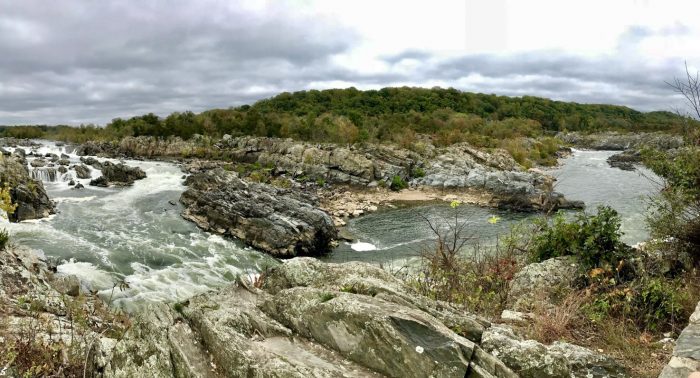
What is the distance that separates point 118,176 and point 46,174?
578cm

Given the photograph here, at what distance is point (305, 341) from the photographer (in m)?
4.99

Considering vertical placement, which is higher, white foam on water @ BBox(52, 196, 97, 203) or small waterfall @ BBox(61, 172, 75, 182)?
small waterfall @ BBox(61, 172, 75, 182)

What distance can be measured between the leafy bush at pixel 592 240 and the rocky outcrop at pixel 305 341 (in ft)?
20.4

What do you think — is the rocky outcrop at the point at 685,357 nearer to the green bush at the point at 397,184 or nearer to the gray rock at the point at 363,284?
the gray rock at the point at 363,284

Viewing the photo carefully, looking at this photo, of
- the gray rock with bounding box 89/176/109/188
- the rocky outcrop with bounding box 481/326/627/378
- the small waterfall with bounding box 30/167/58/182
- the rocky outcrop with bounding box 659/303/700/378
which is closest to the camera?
the rocky outcrop with bounding box 659/303/700/378

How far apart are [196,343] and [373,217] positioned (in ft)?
88.0

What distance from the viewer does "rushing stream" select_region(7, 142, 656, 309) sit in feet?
56.9

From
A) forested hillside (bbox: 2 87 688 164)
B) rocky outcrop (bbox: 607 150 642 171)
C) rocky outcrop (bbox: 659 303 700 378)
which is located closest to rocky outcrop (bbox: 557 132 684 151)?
forested hillside (bbox: 2 87 688 164)

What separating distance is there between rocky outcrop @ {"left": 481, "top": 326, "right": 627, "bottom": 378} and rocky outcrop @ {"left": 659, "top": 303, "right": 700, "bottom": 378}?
46cm

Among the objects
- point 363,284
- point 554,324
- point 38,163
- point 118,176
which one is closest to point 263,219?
point 363,284

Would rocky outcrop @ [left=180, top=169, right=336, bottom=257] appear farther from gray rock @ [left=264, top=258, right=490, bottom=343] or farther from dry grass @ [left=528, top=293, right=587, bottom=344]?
dry grass @ [left=528, top=293, right=587, bottom=344]

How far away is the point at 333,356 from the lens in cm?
470

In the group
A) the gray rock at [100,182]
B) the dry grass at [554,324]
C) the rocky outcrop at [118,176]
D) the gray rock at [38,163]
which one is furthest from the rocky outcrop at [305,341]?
the gray rock at [38,163]

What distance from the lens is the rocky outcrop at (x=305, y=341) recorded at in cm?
438
